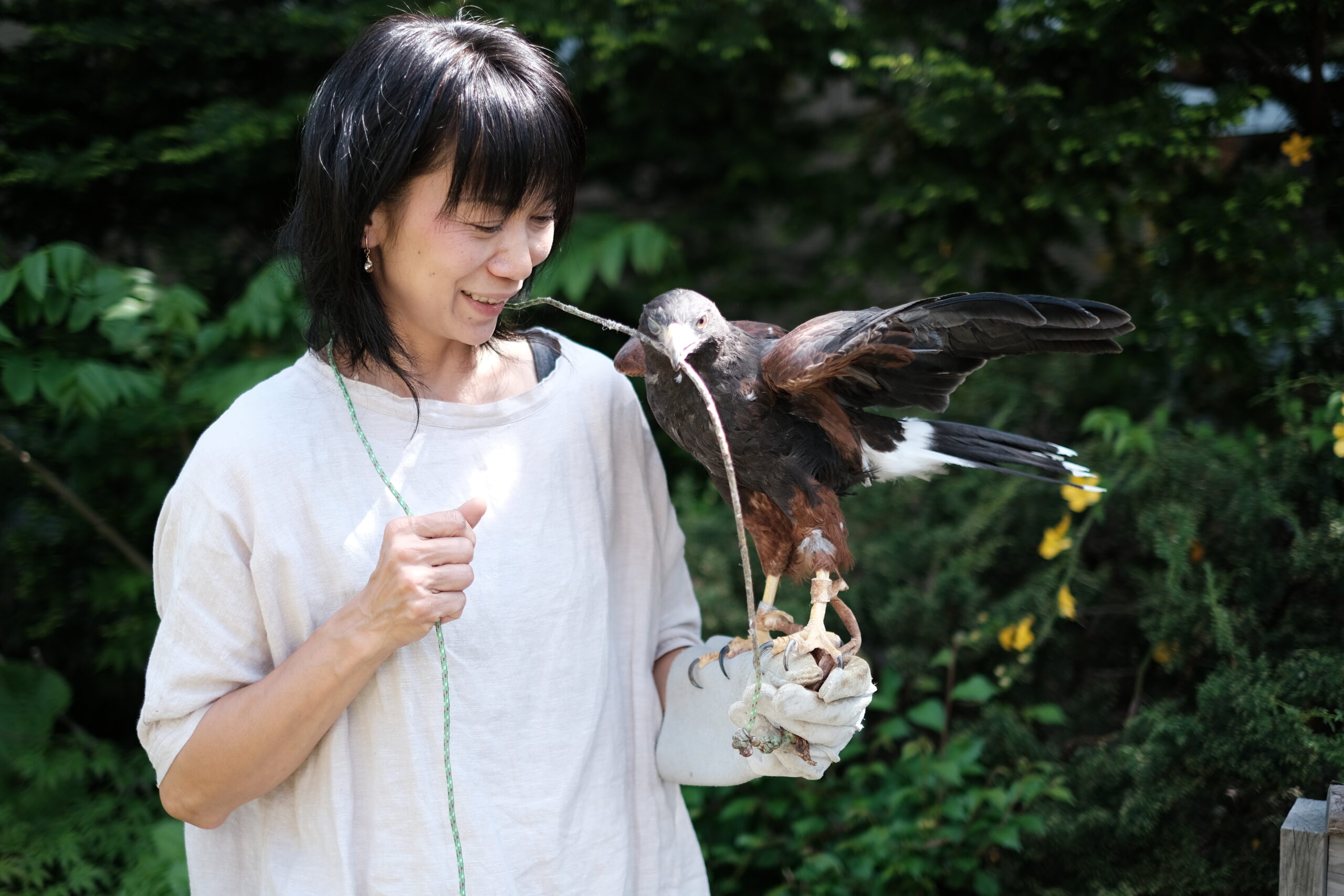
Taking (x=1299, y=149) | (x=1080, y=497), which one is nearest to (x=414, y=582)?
(x=1080, y=497)

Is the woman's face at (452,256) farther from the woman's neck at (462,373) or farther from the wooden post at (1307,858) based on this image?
the wooden post at (1307,858)

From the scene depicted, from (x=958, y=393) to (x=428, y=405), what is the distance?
7.21 ft

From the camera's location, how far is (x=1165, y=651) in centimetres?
263

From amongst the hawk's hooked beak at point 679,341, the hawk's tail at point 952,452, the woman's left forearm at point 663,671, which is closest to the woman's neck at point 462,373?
the hawk's hooked beak at point 679,341

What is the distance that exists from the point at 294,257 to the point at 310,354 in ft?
0.62

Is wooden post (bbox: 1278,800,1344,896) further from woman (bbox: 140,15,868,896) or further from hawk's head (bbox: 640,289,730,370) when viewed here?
hawk's head (bbox: 640,289,730,370)

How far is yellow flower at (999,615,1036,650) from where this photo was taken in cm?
270

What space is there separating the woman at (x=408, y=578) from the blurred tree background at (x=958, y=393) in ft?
1.53

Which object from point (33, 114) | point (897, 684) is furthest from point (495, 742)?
point (33, 114)

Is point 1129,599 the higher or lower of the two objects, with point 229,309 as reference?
lower

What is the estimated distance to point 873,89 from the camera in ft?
11.1

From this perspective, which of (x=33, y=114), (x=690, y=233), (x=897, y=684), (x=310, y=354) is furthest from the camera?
(x=690, y=233)

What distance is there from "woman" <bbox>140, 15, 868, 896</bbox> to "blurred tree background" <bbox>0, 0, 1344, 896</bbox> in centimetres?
47

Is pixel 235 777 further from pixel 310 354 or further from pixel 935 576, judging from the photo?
pixel 935 576
